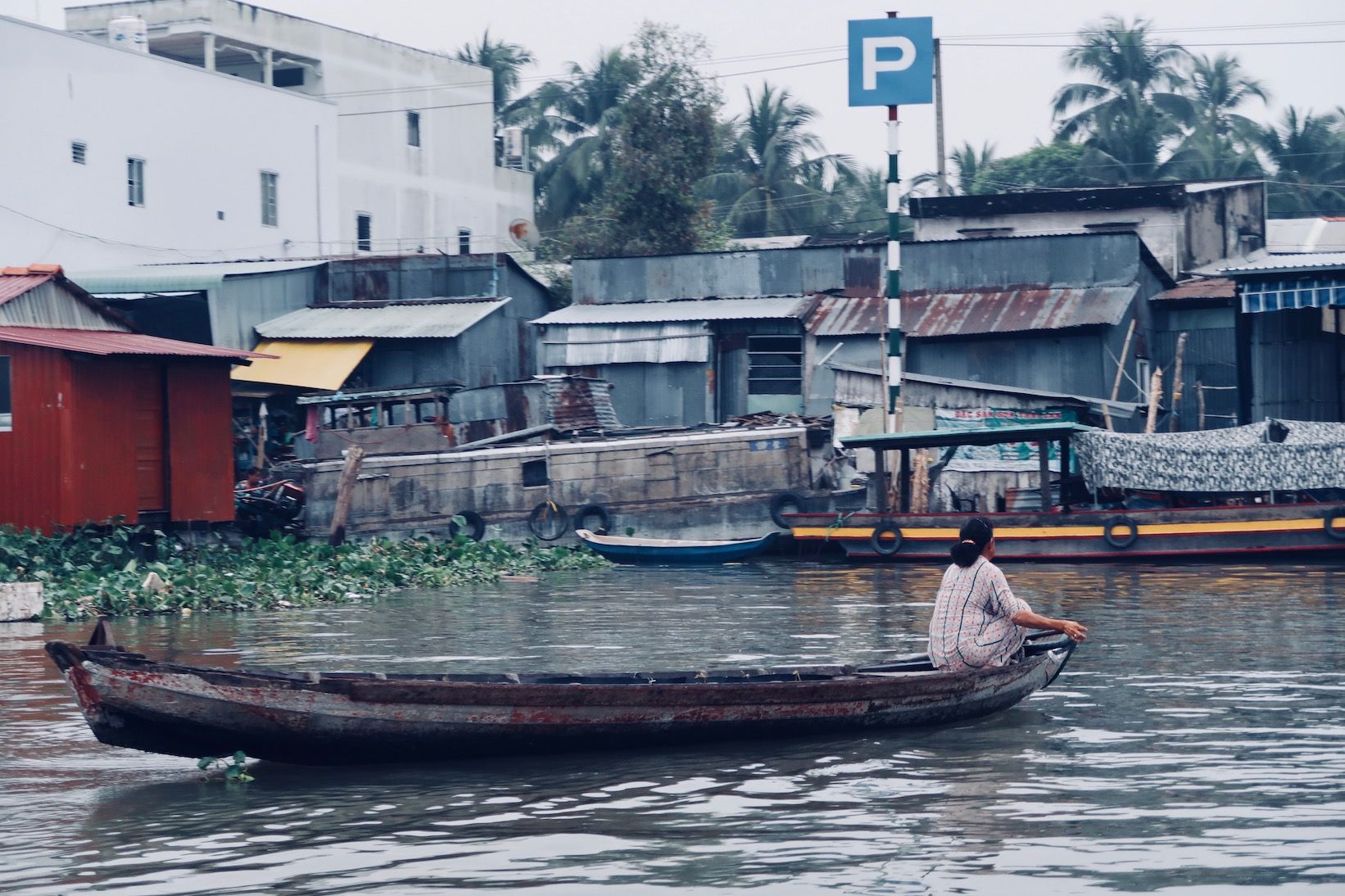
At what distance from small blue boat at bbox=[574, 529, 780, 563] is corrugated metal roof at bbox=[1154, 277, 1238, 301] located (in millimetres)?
10118

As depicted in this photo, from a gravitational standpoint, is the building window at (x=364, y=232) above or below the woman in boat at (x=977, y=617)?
above

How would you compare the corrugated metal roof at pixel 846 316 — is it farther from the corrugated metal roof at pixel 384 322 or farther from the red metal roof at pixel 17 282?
the red metal roof at pixel 17 282

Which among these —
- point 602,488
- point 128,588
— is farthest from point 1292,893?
point 602,488

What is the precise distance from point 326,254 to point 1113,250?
22.3 metres

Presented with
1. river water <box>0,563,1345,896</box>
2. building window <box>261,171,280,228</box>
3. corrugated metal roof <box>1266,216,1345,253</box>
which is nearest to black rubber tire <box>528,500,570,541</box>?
river water <box>0,563,1345,896</box>

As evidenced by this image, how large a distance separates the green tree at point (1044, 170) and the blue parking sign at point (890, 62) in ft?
73.6

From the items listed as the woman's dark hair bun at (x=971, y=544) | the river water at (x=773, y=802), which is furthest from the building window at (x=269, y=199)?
the woman's dark hair bun at (x=971, y=544)

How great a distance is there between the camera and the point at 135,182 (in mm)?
36875

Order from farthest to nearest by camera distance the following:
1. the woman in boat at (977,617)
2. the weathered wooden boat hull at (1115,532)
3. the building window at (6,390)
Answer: the weathered wooden boat hull at (1115,532)
the building window at (6,390)
the woman in boat at (977,617)

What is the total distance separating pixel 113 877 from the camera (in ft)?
24.6

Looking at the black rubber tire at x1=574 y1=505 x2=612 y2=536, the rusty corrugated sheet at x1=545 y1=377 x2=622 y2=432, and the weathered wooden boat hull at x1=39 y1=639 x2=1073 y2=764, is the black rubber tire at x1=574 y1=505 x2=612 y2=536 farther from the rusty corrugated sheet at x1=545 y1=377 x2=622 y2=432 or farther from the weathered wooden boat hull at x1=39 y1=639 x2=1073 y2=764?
the weathered wooden boat hull at x1=39 y1=639 x2=1073 y2=764

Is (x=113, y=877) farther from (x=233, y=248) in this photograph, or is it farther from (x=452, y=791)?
(x=233, y=248)

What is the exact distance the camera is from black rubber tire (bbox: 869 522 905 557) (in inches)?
945

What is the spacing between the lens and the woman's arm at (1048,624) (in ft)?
34.7
